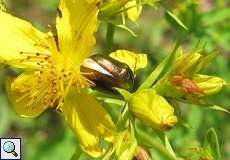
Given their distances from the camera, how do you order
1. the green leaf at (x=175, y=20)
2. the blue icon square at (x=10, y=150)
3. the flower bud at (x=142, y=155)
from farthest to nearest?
the blue icon square at (x=10, y=150), the green leaf at (x=175, y=20), the flower bud at (x=142, y=155)

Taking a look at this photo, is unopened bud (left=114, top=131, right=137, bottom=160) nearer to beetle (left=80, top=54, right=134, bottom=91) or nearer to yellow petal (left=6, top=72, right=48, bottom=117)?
beetle (left=80, top=54, right=134, bottom=91)

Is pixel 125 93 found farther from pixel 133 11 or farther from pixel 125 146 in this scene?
pixel 133 11

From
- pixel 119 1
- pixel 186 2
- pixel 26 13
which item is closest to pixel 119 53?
pixel 119 1

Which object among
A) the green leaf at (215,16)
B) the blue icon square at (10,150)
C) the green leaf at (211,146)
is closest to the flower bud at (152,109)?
the green leaf at (211,146)

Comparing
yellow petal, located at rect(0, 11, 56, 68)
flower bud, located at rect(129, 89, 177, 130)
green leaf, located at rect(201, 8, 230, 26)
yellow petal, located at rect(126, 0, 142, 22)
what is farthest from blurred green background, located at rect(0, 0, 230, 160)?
yellow petal, located at rect(0, 11, 56, 68)

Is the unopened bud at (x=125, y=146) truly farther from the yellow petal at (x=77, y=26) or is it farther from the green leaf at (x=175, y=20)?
the green leaf at (x=175, y=20)

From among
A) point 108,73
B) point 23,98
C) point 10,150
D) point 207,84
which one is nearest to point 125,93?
point 108,73
